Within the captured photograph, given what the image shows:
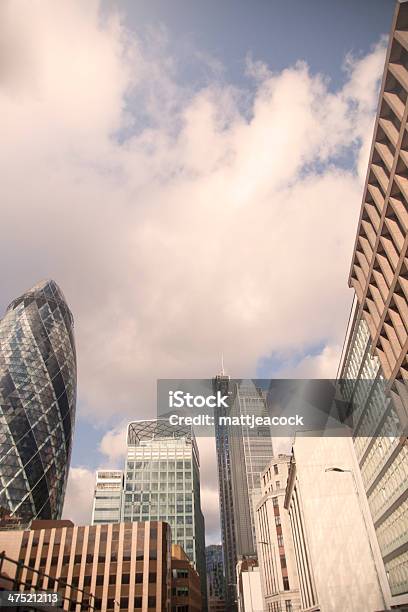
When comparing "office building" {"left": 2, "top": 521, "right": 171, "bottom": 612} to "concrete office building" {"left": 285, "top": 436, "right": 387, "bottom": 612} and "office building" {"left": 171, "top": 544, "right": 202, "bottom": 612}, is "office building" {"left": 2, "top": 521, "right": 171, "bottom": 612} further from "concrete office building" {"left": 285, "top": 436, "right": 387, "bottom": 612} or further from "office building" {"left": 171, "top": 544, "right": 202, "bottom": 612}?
"concrete office building" {"left": 285, "top": 436, "right": 387, "bottom": 612}

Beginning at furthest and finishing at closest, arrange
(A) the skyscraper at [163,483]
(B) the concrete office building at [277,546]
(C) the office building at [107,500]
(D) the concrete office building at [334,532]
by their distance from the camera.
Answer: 1. (C) the office building at [107,500]
2. (A) the skyscraper at [163,483]
3. (B) the concrete office building at [277,546]
4. (D) the concrete office building at [334,532]

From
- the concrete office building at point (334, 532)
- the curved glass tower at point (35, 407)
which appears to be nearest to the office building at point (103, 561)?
the curved glass tower at point (35, 407)

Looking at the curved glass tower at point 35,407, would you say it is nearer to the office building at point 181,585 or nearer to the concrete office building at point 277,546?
the office building at point 181,585

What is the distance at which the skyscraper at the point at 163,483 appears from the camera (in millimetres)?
131500

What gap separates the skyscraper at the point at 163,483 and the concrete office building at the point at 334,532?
259ft

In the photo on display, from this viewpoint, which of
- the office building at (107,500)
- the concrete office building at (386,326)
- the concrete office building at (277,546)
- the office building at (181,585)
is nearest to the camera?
the concrete office building at (386,326)

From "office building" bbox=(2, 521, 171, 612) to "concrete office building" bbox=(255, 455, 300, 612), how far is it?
19.9 meters

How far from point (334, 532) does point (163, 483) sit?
93.9 m

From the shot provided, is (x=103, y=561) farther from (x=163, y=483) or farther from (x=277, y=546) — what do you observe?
(x=163, y=483)

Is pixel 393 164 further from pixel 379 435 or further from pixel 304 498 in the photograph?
pixel 304 498

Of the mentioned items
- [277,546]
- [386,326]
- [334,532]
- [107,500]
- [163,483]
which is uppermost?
[163,483]

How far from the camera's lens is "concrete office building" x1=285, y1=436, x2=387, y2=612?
4803cm

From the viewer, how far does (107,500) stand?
142m

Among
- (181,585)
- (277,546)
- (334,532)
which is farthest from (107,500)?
(334,532)
